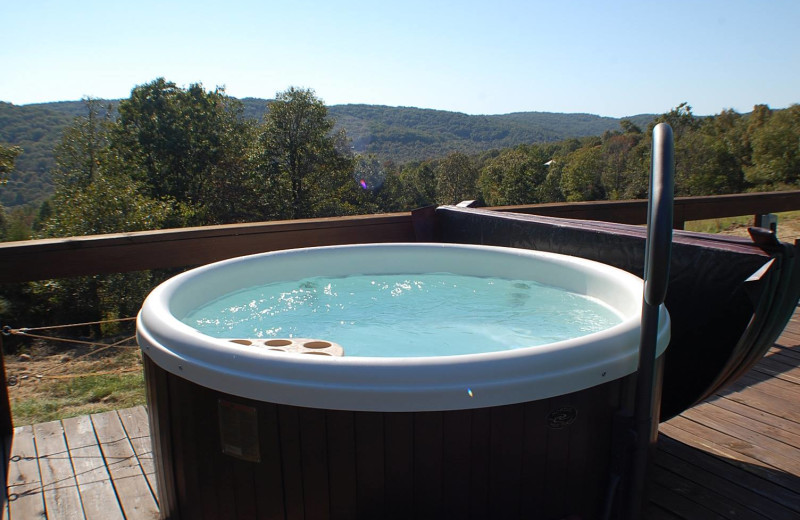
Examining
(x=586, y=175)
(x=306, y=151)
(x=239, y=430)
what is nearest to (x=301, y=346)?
(x=239, y=430)

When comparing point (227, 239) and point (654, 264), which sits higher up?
point (654, 264)

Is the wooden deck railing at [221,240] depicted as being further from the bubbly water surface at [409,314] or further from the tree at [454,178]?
the tree at [454,178]

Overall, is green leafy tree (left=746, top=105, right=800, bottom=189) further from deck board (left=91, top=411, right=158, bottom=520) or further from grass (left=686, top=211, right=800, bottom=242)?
deck board (left=91, top=411, right=158, bottom=520)

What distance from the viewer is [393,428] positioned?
2.99ft

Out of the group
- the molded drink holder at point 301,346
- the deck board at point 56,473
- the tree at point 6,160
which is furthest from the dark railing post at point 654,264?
the tree at point 6,160

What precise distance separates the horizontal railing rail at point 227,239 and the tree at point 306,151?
45.0 feet

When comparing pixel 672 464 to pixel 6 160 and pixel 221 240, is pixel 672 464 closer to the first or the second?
pixel 221 240

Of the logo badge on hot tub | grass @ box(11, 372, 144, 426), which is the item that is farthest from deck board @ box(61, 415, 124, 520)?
the logo badge on hot tub

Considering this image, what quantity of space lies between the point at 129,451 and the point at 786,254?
2046mm

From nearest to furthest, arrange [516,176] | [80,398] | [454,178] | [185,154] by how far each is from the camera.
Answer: [80,398]
[185,154]
[516,176]
[454,178]

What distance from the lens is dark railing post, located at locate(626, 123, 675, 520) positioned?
0.88 m

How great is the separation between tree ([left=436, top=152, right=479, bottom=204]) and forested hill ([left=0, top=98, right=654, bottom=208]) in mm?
5691

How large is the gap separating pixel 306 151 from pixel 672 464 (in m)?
16.5

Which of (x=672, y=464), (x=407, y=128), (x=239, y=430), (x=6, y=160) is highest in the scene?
(x=407, y=128)
